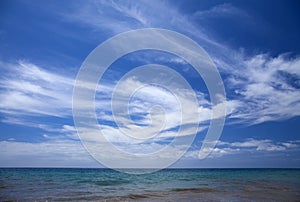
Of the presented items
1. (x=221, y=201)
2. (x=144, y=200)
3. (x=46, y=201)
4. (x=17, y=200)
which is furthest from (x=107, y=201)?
(x=221, y=201)

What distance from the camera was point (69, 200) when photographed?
16.7 meters

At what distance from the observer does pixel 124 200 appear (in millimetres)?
16953

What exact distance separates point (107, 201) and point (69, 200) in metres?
2.93

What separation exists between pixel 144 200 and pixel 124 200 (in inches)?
61.8

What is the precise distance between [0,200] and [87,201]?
6087mm

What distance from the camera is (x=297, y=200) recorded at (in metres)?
17.1

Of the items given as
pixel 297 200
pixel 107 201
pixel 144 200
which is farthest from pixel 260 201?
pixel 107 201

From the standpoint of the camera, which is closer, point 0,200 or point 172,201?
point 0,200

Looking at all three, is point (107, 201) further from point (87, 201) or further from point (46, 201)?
point (46, 201)

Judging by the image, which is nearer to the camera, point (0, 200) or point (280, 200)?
point (0, 200)

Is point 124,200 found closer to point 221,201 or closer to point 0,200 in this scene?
point 221,201

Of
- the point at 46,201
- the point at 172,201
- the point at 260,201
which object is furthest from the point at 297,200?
the point at 46,201

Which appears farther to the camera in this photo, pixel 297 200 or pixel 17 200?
pixel 297 200

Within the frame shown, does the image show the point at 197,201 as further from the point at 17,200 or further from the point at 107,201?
the point at 17,200
